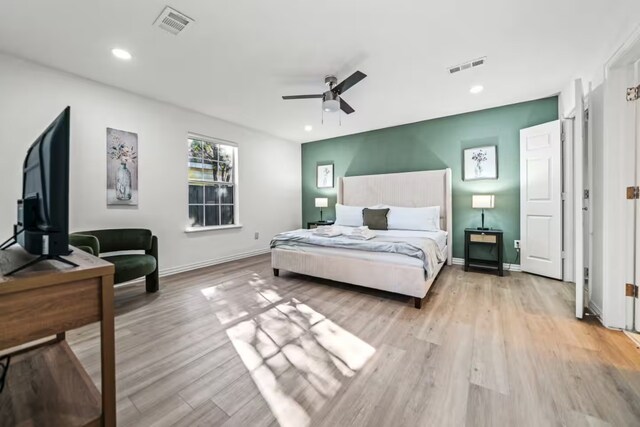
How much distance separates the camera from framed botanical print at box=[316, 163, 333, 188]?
5.71 meters

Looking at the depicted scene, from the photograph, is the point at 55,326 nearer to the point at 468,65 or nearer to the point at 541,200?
the point at 468,65

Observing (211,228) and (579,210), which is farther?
(211,228)

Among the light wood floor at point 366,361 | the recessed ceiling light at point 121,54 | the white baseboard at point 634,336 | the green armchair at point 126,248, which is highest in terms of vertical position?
the recessed ceiling light at point 121,54

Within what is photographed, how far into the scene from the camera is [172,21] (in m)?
2.05

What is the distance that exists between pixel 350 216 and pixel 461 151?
2.18 meters

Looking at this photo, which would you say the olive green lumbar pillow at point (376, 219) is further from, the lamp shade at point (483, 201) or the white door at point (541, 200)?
the white door at point (541, 200)

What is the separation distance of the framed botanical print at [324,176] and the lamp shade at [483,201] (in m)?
2.89

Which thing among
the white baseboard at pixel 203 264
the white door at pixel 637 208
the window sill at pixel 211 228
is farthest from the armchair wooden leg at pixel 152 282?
the white door at pixel 637 208

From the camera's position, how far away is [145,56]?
2.52 meters

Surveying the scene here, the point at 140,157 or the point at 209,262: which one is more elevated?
the point at 140,157

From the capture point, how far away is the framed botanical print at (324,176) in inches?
225

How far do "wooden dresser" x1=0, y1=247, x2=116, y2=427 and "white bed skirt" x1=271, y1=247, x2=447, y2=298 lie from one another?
236 cm

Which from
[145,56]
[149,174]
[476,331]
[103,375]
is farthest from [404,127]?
[103,375]

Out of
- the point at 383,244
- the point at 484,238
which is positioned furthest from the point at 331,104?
the point at 484,238
